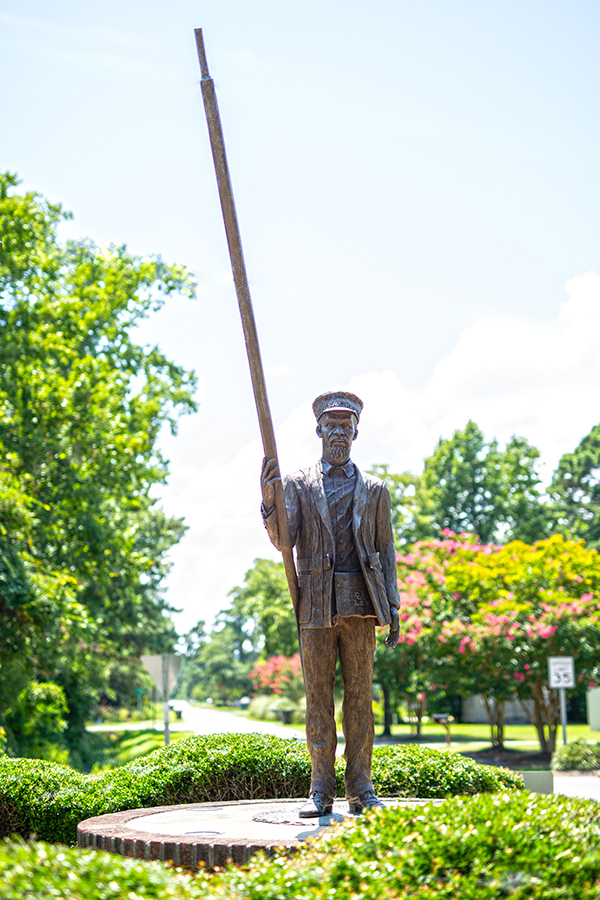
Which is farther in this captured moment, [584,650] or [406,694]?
[406,694]

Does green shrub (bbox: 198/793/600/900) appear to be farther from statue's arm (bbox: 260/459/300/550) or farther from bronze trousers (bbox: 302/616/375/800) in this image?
statue's arm (bbox: 260/459/300/550)

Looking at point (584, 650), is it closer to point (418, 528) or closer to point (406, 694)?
point (406, 694)

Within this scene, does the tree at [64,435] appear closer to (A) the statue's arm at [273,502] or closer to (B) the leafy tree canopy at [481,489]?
(A) the statue's arm at [273,502]

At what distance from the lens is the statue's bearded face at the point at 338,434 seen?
671 centimetres

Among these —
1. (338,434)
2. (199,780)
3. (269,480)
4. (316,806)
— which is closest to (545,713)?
(199,780)

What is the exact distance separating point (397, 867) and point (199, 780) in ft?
Answer: 17.0

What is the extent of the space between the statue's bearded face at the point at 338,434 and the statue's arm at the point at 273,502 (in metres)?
0.36

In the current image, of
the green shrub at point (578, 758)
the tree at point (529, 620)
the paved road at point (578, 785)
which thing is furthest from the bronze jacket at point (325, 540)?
the tree at point (529, 620)

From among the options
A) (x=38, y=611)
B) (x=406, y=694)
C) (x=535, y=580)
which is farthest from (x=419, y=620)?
A: (x=38, y=611)

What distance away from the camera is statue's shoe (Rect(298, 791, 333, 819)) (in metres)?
6.26

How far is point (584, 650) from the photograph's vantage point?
24.2 metres

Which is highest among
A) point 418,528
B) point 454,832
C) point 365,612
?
point 418,528

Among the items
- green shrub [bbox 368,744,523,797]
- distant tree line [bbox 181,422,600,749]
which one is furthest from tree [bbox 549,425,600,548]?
green shrub [bbox 368,744,523,797]

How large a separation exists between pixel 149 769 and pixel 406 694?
2556 centimetres
